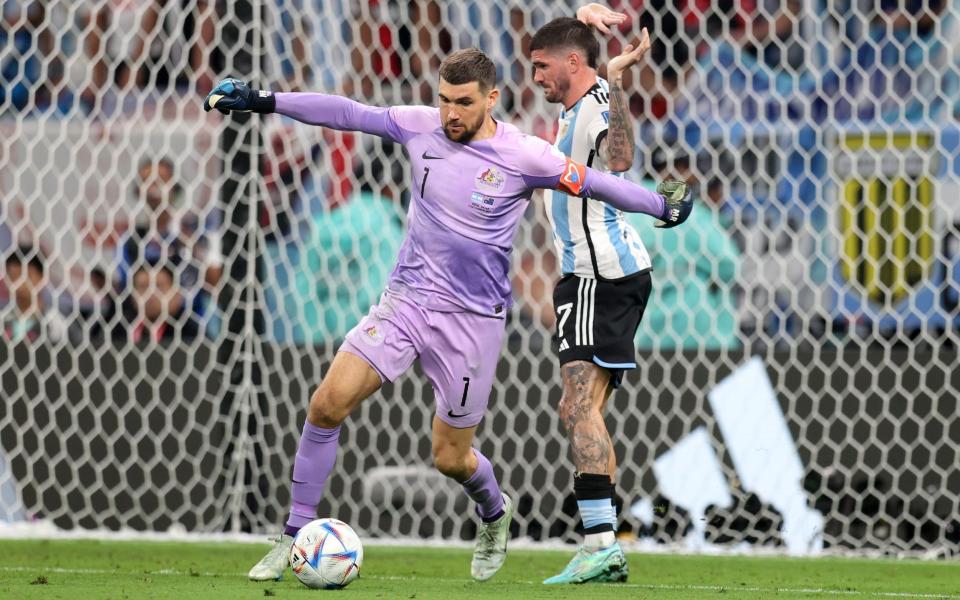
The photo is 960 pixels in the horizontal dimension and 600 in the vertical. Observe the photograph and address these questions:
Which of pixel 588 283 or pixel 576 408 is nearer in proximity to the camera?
pixel 576 408

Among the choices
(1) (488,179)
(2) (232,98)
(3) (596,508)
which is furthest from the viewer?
(3) (596,508)

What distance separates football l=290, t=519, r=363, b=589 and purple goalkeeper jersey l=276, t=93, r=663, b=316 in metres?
0.78

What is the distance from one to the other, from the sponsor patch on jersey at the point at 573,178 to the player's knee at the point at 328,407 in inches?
35.5

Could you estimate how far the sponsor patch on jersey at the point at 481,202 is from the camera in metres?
4.47

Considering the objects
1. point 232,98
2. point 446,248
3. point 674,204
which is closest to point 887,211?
point 674,204

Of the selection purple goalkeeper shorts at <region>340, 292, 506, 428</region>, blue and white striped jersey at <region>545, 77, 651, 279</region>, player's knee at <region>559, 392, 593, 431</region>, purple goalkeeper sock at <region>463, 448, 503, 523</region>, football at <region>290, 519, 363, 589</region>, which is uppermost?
blue and white striped jersey at <region>545, 77, 651, 279</region>

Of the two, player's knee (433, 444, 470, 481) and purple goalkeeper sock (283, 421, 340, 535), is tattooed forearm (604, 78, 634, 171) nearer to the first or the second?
player's knee (433, 444, 470, 481)

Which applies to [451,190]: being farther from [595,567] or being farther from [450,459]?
[595,567]

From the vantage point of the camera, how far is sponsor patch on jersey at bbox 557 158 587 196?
4355 mm

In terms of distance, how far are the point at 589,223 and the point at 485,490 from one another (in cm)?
95

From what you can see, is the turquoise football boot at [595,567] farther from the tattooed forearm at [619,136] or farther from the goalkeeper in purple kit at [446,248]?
the tattooed forearm at [619,136]

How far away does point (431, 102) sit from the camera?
7.04m

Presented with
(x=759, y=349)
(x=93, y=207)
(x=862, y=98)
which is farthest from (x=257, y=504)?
(x=862, y=98)

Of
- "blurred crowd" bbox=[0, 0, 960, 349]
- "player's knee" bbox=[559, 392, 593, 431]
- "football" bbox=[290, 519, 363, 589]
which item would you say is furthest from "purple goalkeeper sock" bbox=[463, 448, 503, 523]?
"blurred crowd" bbox=[0, 0, 960, 349]
